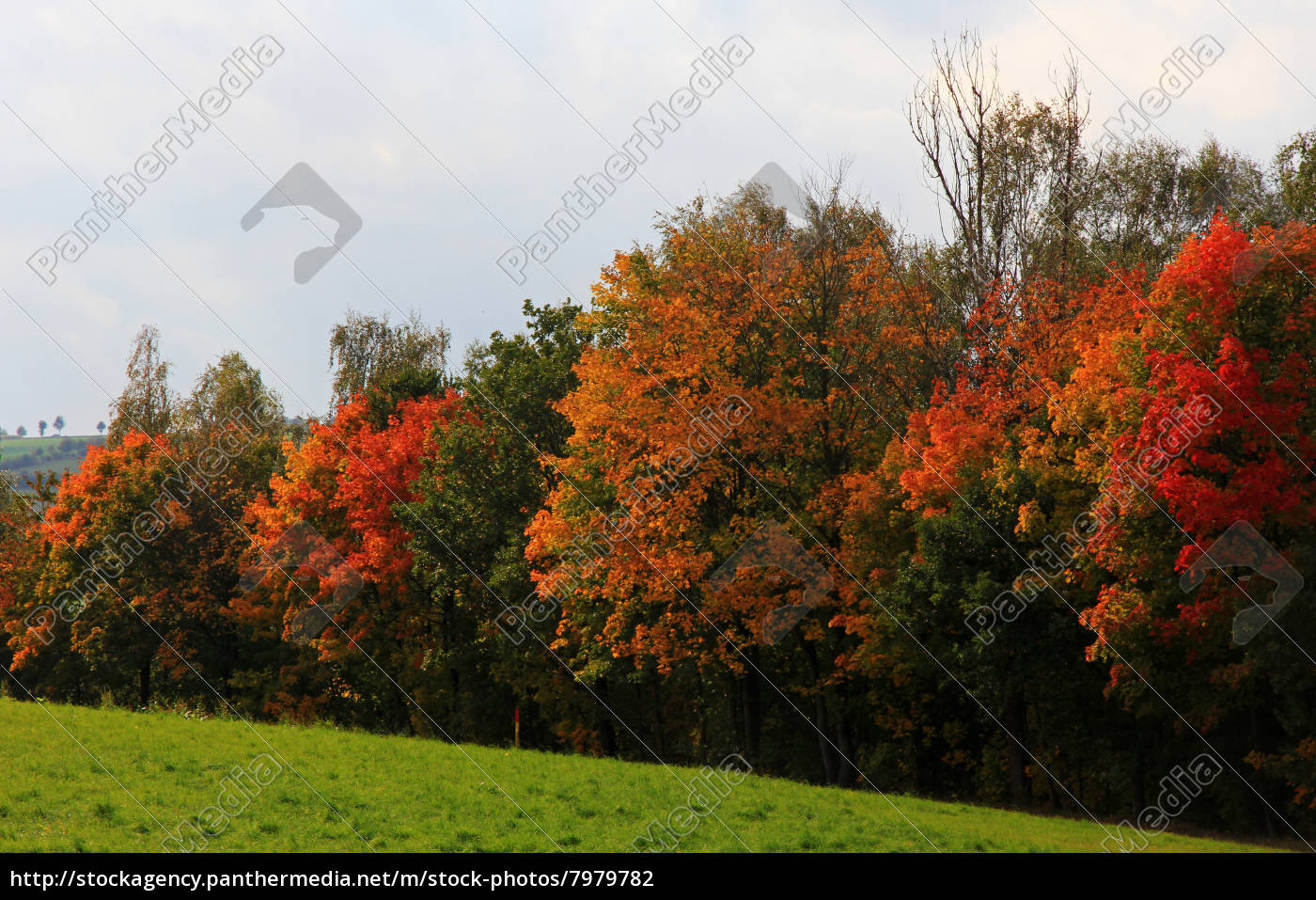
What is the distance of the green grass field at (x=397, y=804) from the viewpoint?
55.0 ft

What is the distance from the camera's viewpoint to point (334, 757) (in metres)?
23.5

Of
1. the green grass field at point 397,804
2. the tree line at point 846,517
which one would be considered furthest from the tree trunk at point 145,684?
the green grass field at point 397,804

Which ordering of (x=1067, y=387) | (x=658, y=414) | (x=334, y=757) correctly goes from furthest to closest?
1. (x=658, y=414)
2. (x=1067, y=387)
3. (x=334, y=757)

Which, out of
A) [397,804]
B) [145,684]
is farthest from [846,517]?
[145,684]

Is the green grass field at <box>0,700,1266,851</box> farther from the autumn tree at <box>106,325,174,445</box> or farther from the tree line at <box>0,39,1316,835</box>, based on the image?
the autumn tree at <box>106,325,174,445</box>

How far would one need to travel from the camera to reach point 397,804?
19453mm

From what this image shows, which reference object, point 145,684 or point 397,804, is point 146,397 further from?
point 397,804

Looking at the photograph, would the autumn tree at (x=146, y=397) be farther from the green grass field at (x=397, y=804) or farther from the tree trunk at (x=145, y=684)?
the green grass field at (x=397, y=804)

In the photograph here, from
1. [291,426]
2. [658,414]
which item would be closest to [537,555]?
[658,414]

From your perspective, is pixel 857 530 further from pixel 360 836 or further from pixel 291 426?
pixel 291 426

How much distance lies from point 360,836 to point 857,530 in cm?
1931

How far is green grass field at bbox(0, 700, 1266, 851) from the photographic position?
55.0ft

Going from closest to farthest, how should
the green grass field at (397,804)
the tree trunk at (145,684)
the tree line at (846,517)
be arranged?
the green grass field at (397,804) → the tree line at (846,517) → the tree trunk at (145,684)

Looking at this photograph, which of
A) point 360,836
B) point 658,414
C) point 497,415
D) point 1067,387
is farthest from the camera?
point 497,415
